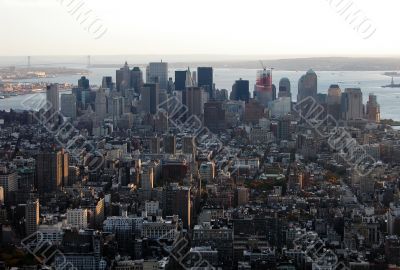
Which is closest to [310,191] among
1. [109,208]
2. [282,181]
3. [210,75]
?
[282,181]

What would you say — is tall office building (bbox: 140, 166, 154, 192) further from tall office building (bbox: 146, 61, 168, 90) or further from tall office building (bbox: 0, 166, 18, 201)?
tall office building (bbox: 146, 61, 168, 90)

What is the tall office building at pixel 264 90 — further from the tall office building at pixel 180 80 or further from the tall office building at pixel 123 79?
the tall office building at pixel 123 79

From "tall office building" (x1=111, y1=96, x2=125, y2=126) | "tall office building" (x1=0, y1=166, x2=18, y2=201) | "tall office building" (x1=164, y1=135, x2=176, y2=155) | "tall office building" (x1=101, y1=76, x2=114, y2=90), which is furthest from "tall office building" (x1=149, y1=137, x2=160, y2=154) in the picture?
"tall office building" (x1=101, y1=76, x2=114, y2=90)

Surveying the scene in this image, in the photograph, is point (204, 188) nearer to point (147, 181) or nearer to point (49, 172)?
point (147, 181)

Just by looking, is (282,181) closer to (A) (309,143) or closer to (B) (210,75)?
(A) (309,143)

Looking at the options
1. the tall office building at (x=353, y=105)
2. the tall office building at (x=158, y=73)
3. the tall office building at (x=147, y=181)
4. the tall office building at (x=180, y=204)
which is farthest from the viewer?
the tall office building at (x=158, y=73)

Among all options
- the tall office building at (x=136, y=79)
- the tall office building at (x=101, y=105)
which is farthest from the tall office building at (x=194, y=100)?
the tall office building at (x=136, y=79)
